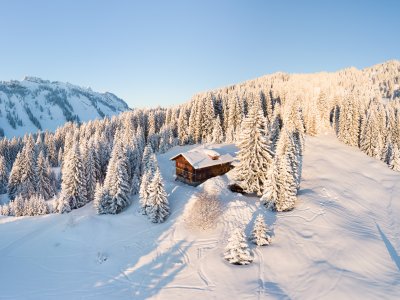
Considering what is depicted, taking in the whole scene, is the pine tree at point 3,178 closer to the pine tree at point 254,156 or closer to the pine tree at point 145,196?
the pine tree at point 145,196

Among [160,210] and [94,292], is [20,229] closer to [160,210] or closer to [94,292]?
[160,210]

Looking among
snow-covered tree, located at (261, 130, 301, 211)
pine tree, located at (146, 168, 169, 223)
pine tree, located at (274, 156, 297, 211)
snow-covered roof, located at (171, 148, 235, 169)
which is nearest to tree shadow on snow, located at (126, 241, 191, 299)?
pine tree, located at (146, 168, 169, 223)

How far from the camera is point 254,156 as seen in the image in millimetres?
40562

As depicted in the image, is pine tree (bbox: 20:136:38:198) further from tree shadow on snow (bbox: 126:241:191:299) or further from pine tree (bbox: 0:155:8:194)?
tree shadow on snow (bbox: 126:241:191:299)

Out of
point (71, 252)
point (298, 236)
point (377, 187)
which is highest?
point (298, 236)

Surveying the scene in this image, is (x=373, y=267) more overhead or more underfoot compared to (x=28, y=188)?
more overhead

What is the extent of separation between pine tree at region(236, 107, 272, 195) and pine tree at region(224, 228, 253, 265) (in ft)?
52.3

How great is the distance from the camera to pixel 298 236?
27.6 metres

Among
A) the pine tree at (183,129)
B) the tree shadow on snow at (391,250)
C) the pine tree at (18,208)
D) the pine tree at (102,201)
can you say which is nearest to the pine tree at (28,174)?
the pine tree at (18,208)

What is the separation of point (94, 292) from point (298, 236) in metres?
18.9

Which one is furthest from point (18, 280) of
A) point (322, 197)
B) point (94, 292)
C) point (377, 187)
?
point (377, 187)

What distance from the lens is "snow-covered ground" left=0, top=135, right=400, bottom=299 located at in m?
20.9

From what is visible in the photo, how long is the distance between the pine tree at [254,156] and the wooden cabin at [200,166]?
27.3 feet

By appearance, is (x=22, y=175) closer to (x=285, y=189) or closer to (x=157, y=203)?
(x=157, y=203)
